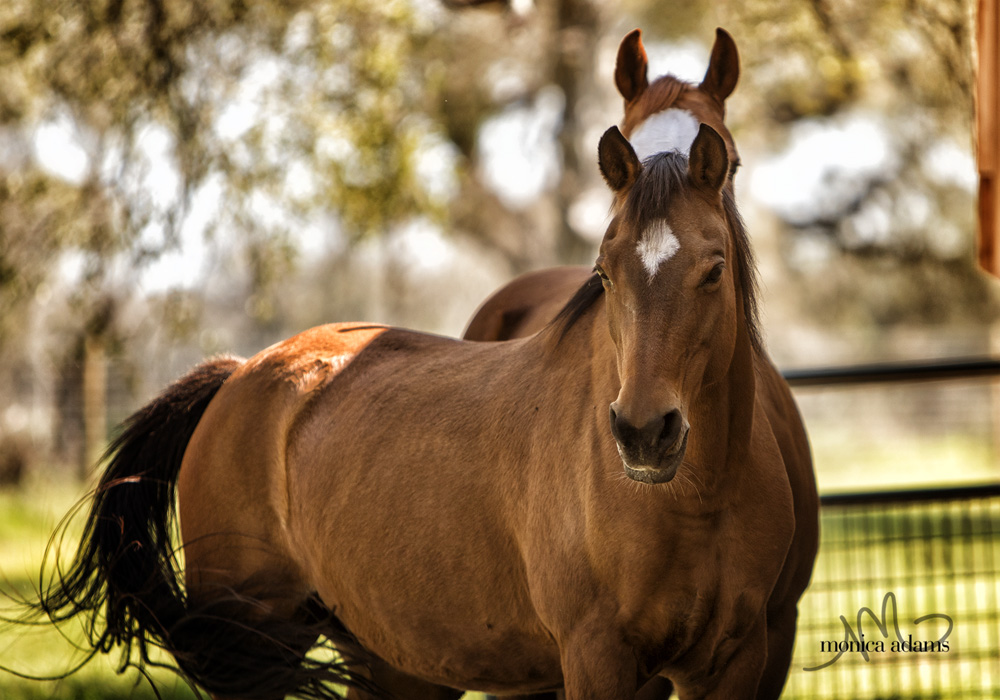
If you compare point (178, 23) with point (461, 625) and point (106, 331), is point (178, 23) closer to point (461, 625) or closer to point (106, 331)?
point (106, 331)

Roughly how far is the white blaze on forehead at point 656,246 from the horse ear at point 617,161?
0.64 ft

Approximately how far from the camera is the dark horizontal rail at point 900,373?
3.86m

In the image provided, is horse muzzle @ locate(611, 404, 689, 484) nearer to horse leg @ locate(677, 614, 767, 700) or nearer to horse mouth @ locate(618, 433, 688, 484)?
horse mouth @ locate(618, 433, 688, 484)

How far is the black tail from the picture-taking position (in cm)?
273

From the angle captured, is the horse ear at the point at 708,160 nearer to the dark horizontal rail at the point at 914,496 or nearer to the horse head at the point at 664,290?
the horse head at the point at 664,290

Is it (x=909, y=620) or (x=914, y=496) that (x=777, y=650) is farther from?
(x=909, y=620)

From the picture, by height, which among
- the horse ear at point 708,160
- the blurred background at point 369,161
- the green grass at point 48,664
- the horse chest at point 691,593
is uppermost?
the blurred background at point 369,161

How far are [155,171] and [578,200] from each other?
7.10 metres

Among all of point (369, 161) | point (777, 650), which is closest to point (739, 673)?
point (777, 650)

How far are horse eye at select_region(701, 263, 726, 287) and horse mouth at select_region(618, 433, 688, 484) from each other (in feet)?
1.08

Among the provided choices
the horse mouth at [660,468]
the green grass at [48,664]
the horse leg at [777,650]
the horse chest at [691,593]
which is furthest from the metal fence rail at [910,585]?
the green grass at [48,664]

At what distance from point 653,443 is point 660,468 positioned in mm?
58

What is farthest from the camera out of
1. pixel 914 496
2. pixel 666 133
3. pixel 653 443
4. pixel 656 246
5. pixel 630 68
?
pixel 914 496

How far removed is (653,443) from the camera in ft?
5.67
